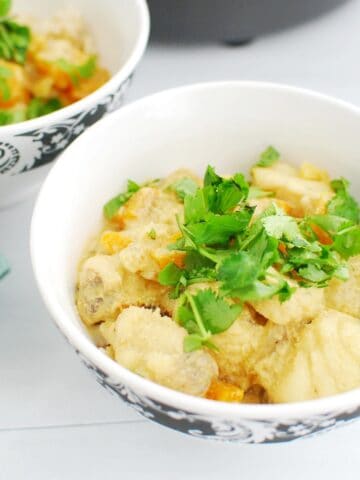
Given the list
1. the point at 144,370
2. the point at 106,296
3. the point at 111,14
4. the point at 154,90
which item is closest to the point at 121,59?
the point at 111,14

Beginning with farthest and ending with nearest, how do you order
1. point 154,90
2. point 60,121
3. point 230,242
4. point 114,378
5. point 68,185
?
point 154,90 < point 60,121 < point 68,185 < point 230,242 < point 114,378

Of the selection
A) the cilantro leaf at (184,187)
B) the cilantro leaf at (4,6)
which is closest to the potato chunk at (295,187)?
the cilantro leaf at (184,187)

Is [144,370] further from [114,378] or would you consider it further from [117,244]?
[117,244]

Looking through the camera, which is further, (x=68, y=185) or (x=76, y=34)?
(x=76, y=34)

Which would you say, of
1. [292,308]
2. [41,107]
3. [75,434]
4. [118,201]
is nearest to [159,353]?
[292,308]

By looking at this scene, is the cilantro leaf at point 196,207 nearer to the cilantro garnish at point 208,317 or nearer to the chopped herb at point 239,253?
the chopped herb at point 239,253

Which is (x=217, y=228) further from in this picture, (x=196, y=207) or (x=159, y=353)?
(x=159, y=353)
